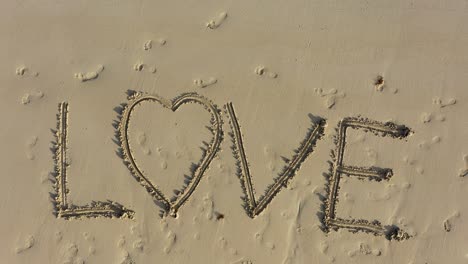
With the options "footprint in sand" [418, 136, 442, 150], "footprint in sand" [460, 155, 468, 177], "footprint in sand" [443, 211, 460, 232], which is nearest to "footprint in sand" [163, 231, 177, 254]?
"footprint in sand" [418, 136, 442, 150]

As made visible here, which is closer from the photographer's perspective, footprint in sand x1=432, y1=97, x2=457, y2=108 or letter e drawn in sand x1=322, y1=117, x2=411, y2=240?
letter e drawn in sand x1=322, y1=117, x2=411, y2=240

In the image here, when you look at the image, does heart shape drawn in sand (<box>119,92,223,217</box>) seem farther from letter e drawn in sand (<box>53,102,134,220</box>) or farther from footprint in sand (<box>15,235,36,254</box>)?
footprint in sand (<box>15,235,36,254</box>)

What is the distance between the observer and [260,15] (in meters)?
6.92

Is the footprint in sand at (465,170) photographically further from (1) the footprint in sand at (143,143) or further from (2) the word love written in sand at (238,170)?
(1) the footprint in sand at (143,143)

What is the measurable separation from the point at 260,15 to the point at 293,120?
7.27 feet

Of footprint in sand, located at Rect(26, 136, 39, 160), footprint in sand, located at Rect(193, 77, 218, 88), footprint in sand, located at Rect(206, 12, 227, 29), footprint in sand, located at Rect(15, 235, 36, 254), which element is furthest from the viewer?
footprint in sand, located at Rect(206, 12, 227, 29)

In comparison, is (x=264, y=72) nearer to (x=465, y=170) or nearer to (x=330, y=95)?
(x=330, y=95)

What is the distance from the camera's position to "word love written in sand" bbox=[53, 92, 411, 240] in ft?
21.6

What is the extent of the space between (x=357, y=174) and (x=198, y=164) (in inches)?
121

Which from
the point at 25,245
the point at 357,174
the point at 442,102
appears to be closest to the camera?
the point at 25,245

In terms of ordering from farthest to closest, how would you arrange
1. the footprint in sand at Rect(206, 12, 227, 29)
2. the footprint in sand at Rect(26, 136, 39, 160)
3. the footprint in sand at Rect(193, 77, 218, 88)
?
the footprint in sand at Rect(206, 12, 227, 29)
the footprint in sand at Rect(193, 77, 218, 88)
the footprint in sand at Rect(26, 136, 39, 160)

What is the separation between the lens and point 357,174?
21.8 feet

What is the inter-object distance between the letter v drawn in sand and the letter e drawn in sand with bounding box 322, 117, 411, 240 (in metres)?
0.47

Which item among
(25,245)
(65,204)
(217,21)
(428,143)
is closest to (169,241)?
(65,204)
